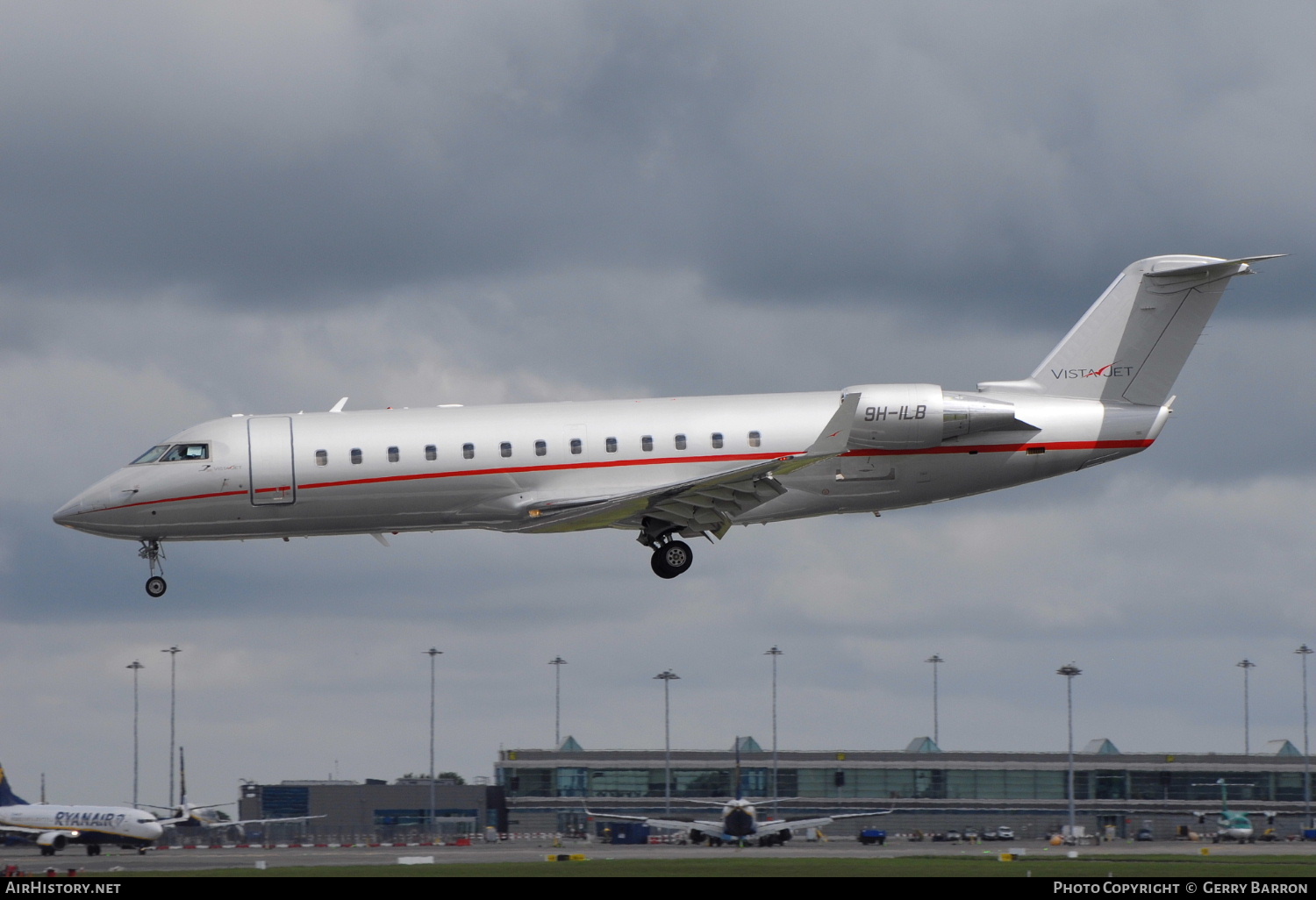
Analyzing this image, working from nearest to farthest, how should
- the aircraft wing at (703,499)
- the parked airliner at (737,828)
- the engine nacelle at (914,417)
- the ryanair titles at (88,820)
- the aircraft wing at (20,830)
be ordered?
the aircraft wing at (703,499) < the engine nacelle at (914,417) < the parked airliner at (737,828) < the ryanair titles at (88,820) < the aircraft wing at (20,830)

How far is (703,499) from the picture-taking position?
125 feet

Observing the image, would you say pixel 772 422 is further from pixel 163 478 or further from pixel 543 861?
pixel 543 861

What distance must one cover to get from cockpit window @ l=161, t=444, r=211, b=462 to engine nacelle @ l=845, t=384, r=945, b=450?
15486 mm

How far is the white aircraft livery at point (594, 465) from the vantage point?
38.1 m

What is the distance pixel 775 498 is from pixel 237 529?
12950 millimetres

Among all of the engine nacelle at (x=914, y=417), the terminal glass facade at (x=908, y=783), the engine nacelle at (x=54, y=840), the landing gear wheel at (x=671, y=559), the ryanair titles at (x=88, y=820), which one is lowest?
the terminal glass facade at (x=908, y=783)

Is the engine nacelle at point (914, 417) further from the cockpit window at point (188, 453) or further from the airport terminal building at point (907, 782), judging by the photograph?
the airport terminal building at point (907, 782)

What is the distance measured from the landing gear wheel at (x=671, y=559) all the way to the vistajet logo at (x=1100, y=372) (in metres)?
10.8

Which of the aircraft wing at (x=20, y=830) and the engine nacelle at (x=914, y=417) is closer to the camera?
the engine nacelle at (x=914, y=417)

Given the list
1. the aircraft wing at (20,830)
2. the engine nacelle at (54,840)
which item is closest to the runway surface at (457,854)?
the engine nacelle at (54,840)

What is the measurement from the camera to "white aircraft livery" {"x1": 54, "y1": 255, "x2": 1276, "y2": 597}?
38125mm

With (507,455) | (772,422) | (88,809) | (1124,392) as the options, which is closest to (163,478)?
(507,455)

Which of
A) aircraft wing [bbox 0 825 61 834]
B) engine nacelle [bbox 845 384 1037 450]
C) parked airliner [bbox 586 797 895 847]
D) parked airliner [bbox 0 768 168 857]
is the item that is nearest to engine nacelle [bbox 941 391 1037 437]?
engine nacelle [bbox 845 384 1037 450]

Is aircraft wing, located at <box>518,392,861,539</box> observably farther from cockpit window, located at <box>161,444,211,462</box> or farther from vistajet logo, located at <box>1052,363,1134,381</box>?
cockpit window, located at <box>161,444,211,462</box>
